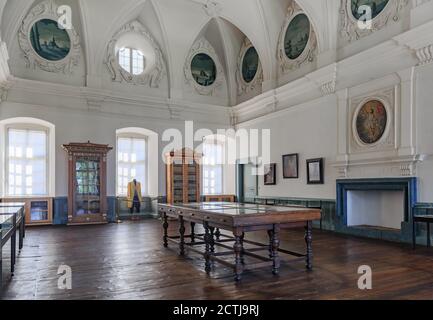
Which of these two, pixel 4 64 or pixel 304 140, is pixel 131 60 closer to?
pixel 4 64

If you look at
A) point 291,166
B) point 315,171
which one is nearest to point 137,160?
point 291,166

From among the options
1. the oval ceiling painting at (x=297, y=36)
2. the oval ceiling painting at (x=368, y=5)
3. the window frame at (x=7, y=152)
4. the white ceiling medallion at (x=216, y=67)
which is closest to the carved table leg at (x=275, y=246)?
the oval ceiling painting at (x=368, y=5)

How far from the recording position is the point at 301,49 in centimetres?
1058

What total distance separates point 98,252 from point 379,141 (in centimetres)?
666

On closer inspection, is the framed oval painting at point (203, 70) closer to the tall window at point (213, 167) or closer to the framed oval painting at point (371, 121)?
the tall window at point (213, 167)

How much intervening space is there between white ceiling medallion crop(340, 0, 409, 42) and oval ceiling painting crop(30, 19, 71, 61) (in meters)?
8.58

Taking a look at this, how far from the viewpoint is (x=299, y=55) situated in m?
10.7

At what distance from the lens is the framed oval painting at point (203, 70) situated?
13.4 meters

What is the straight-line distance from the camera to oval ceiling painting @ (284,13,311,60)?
1042cm

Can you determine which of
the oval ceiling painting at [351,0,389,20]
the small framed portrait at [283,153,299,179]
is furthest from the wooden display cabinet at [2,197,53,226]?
the oval ceiling painting at [351,0,389,20]

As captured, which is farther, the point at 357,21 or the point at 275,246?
the point at 357,21

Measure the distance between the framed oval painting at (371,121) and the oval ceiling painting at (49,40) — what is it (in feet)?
30.6

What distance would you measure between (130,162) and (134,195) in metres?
1.49

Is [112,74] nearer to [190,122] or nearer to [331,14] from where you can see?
[190,122]
